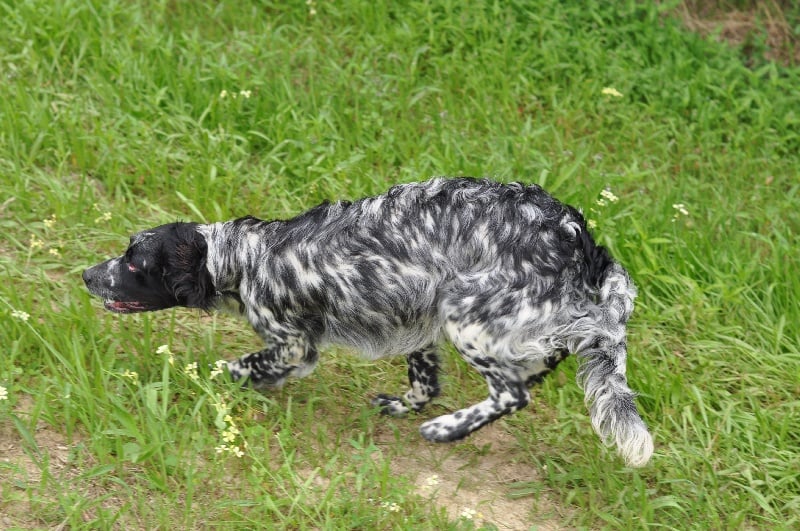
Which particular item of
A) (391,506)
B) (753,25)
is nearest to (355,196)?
(391,506)

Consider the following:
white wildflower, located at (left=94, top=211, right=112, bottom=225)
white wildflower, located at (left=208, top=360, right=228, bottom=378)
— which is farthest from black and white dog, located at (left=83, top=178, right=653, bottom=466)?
white wildflower, located at (left=94, top=211, right=112, bottom=225)

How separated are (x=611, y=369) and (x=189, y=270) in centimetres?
195

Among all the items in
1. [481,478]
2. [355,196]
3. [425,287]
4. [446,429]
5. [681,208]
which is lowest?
[481,478]

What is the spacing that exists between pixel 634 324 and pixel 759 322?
0.69m

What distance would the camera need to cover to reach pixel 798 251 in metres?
5.97

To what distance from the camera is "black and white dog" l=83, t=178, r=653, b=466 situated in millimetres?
→ 4375

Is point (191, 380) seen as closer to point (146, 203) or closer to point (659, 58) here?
point (146, 203)

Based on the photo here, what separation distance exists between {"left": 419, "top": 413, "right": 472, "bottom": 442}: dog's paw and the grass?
6.4 inches

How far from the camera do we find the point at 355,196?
621 cm

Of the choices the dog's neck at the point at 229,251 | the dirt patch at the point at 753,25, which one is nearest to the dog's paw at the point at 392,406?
the dog's neck at the point at 229,251

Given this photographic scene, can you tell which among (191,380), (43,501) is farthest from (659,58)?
(43,501)

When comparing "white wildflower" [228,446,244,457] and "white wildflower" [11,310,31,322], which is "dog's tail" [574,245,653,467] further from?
"white wildflower" [11,310,31,322]

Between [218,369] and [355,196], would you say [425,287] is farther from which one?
[355,196]

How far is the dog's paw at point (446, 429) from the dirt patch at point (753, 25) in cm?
466
